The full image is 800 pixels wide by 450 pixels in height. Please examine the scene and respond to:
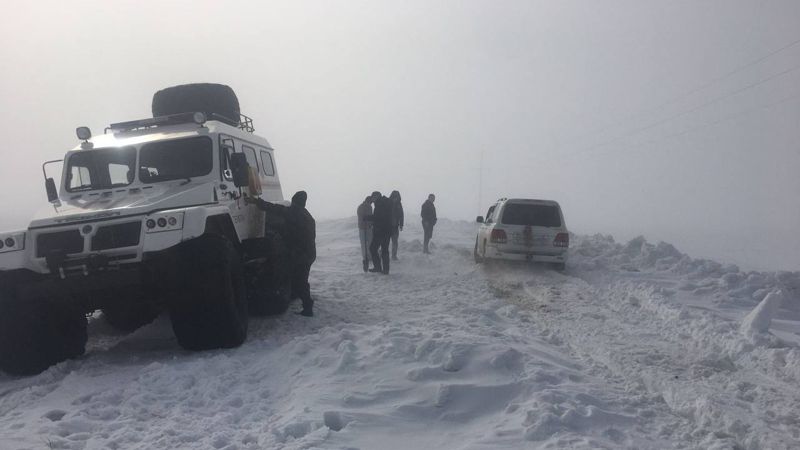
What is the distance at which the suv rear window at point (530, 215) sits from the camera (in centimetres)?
1273

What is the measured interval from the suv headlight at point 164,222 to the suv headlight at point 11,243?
1.49m

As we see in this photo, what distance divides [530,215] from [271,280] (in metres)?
7.44

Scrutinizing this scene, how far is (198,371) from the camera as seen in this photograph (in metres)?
5.12

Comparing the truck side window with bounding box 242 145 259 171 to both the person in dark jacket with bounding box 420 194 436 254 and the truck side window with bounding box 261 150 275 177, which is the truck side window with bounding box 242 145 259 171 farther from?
the person in dark jacket with bounding box 420 194 436 254

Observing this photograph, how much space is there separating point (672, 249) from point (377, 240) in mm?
7661

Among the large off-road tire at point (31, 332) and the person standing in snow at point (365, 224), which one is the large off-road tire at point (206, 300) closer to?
the large off-road tire at point (31, 332)

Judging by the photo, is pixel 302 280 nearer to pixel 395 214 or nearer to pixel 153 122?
pixel 153 122

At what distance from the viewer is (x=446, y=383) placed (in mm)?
4480

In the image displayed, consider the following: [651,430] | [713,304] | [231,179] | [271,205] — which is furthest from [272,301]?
[713,304]

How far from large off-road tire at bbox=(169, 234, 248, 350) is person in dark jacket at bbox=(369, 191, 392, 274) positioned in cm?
599

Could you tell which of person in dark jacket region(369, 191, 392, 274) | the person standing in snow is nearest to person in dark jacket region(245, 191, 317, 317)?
person in dark jacket region(369, 191, 392, 274)

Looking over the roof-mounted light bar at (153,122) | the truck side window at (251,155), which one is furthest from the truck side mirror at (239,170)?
the roof-mounted light bar at (153,122)

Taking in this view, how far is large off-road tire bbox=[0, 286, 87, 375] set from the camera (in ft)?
18.4

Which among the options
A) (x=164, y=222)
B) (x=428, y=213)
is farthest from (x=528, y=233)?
(x=164, y=222)
